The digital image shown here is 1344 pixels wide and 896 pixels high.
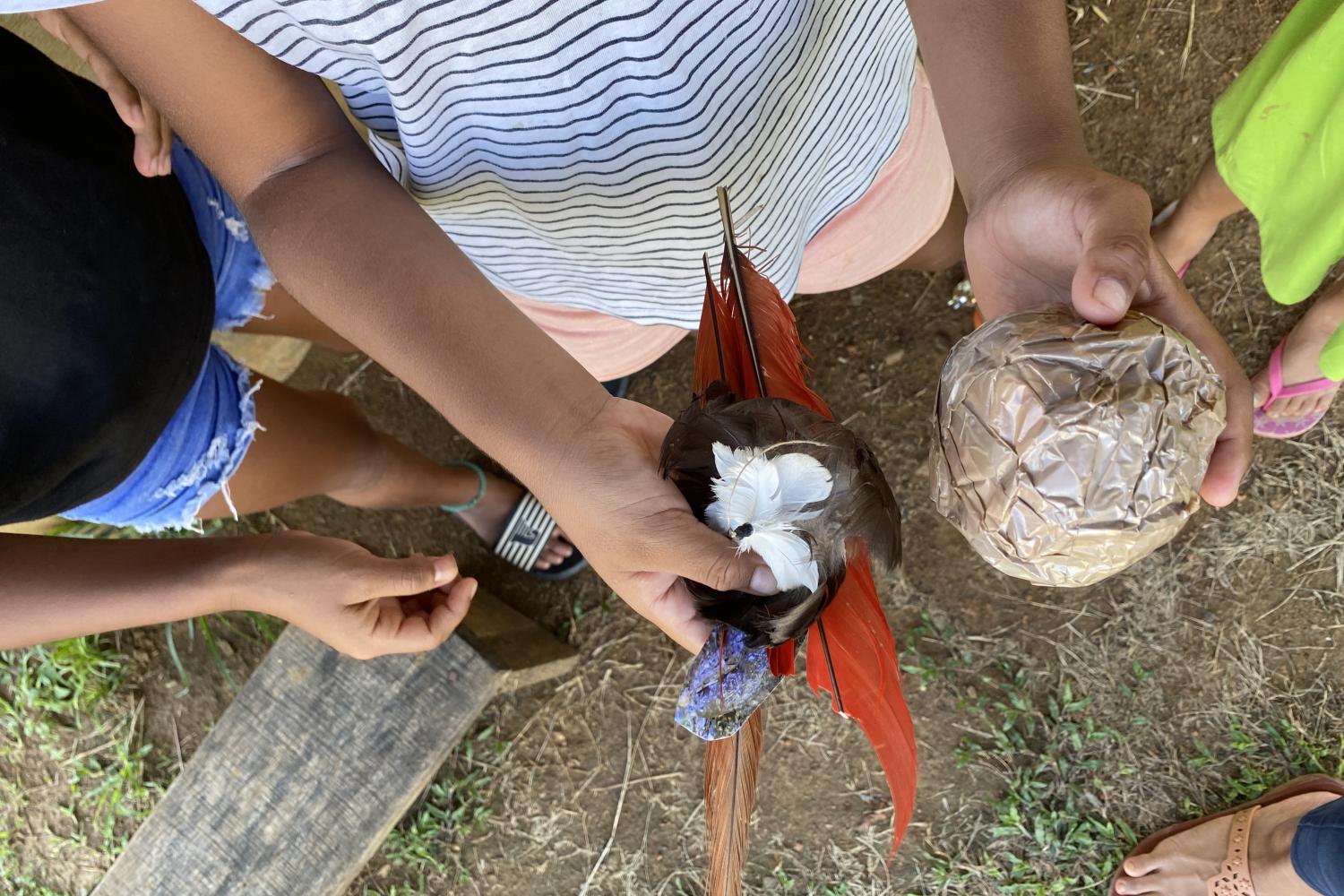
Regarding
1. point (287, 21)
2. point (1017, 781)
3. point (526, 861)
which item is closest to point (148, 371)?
point (287, 21)

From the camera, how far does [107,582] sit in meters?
1.36

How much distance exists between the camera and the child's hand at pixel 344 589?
152cm

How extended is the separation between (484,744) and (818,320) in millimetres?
1733

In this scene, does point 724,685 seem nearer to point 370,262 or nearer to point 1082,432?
point 1082,432

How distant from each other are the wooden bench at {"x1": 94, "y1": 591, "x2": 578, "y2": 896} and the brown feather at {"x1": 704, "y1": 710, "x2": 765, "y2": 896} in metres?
1.19

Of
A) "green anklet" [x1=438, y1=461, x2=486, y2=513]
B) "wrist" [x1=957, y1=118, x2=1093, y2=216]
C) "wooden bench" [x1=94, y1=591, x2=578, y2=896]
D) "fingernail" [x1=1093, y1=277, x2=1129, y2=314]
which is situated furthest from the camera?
"green anklet" [x1=438, y1=461, x2=486, y2=513]

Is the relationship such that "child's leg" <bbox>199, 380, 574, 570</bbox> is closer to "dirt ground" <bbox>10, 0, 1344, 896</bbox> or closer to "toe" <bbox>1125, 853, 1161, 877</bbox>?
"dirt ground" <bbox>10, 0, 1344, 896</bbox>

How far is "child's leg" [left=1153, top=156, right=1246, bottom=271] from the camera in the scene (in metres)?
1.88

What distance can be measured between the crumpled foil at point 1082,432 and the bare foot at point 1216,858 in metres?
1.56

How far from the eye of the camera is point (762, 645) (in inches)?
40.4

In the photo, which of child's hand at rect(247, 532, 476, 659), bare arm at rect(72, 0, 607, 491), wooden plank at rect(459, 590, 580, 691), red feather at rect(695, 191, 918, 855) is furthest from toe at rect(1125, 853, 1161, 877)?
bare arm at rect(72, 0, 607, 491)

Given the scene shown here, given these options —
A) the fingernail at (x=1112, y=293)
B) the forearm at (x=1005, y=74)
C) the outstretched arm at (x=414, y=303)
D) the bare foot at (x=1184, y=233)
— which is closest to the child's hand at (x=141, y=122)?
the outstretched arm at (x=414, y=303)

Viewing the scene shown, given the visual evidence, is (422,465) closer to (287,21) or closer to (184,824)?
(184,824)

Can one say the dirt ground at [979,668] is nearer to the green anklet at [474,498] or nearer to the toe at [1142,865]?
the toe at [1142,865]
